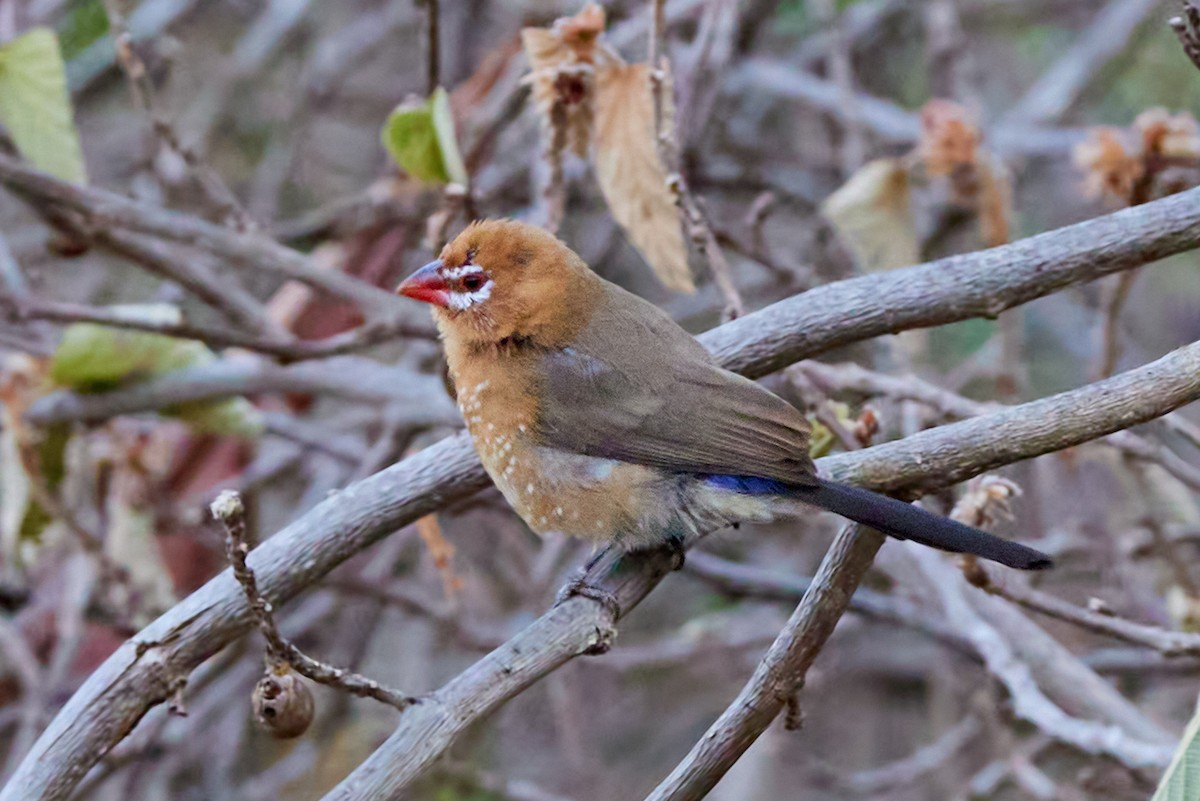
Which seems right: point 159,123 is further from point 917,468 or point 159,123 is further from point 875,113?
point 875,113

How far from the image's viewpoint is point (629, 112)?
10.1 feet

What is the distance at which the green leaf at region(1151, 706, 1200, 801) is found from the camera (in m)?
1.83

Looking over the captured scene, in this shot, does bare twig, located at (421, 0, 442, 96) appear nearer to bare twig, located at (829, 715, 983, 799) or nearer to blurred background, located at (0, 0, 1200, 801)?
blurred background, located at (0, 0, 1200, 801)

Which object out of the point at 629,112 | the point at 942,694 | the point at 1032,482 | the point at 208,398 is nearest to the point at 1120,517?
the point at 1032,482

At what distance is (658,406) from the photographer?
8.87 feet

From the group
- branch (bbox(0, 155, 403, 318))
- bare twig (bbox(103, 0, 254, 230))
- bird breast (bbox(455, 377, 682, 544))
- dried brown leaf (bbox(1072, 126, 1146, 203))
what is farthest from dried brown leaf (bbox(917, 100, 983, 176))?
bare twig (bbox(103, 0, 254, 230))

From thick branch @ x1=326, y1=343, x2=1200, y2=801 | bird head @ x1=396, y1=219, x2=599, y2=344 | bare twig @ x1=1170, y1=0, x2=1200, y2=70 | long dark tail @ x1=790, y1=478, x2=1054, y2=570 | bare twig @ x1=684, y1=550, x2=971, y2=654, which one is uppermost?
bird head @ x1=396, y1=219, x2=599, y2=344

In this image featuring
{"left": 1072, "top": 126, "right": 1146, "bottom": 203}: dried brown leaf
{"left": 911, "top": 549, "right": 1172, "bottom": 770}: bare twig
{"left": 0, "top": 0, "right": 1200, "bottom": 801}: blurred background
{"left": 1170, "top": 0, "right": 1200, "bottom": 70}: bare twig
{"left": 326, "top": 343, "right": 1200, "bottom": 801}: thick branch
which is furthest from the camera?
{"left": 0, "top": 0, "right": 1200, "bottom": 801}: blurred background

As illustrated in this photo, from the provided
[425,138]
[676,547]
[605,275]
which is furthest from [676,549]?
[605,275]

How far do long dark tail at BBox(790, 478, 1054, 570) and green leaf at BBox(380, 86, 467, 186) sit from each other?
1.36 meters

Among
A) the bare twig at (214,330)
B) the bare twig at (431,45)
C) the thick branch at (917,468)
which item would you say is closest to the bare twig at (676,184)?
the bare twig at (431,45)

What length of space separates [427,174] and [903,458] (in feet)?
4.91

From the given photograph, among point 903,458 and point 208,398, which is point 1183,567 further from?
point 208,398

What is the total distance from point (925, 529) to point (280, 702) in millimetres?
1060
